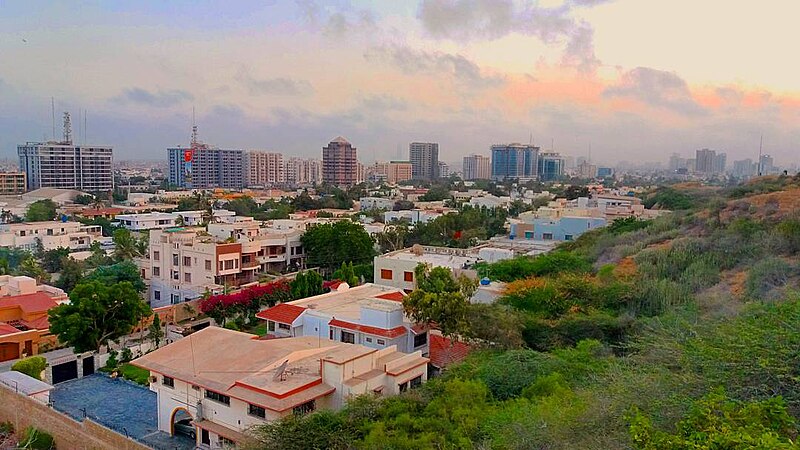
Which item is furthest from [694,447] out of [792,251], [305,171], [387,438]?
[305,171]

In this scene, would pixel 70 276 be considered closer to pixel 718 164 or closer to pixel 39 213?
pixel 39 213

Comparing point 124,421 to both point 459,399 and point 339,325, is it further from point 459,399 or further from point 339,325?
point 459,399

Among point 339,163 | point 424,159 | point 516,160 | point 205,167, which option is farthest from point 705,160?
point 205,167

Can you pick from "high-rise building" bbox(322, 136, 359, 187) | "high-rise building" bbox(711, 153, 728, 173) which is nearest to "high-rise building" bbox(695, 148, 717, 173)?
"high-rise building" bbox(711, 153, 728, 173)

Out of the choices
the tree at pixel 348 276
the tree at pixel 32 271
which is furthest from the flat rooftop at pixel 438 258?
the tree at pixel 32 271

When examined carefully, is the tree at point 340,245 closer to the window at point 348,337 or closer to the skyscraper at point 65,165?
the window at point 348,337

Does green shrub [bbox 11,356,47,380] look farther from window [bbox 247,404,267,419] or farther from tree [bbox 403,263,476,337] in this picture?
tree [bbox 403,263,476,337]
